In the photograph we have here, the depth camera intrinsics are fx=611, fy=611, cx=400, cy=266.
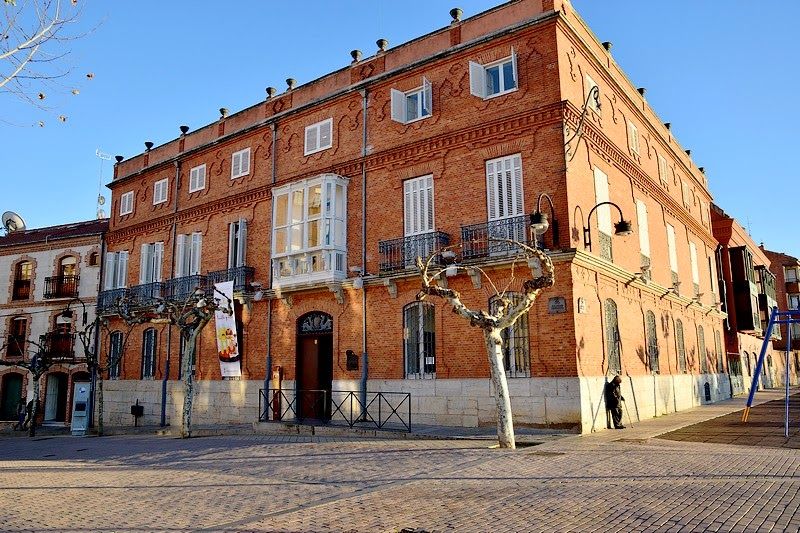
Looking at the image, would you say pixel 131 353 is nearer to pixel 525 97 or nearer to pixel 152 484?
pixel 152 484

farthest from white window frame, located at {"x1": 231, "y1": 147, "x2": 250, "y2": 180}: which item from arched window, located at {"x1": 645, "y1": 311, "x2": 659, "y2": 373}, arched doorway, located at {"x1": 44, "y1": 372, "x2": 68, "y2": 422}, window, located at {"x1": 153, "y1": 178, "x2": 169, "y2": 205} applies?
arched window, located at {"x1": 645, "y1": 311, "x2": 659, "y2": 373}

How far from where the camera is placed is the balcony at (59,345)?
94.4 feet

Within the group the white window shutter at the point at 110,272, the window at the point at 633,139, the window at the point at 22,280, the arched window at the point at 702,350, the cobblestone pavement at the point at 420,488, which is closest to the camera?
the cobblestone pavement at the point at 420,488

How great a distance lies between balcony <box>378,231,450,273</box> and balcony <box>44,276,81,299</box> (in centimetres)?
1884

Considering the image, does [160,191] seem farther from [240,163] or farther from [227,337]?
[227,337]

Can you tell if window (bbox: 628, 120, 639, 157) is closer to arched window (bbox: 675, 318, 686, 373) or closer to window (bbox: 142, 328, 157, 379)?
arched window (bbox: 675, 318, 686, 373)

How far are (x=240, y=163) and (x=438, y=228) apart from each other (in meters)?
9.59

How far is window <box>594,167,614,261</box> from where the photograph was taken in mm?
17094

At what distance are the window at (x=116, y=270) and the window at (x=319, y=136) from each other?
37.4ft

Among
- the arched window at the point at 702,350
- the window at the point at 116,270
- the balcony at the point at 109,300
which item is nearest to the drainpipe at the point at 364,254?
the balcony at the point at 109,300

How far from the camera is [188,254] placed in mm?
24047

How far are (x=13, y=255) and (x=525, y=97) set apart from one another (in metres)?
28.3

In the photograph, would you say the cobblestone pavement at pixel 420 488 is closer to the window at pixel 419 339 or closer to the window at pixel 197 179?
the window at pixel 419 339

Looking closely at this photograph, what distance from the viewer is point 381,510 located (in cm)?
716
